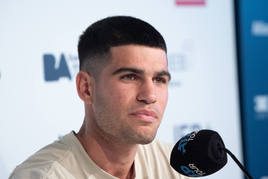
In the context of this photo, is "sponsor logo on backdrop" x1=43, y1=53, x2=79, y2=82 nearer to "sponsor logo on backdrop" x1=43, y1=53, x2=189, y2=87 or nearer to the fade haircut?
"sponsor logo on backdrop" x1=43, y1=53, x2=189, y2=87

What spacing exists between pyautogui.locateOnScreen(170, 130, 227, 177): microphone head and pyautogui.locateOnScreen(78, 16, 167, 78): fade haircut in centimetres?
37

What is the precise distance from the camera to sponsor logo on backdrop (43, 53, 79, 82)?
181 centimetres

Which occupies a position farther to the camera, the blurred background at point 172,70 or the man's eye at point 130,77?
the blurred background at point 172,70

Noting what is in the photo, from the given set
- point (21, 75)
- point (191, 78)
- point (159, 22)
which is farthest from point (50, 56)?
point (191, 78)

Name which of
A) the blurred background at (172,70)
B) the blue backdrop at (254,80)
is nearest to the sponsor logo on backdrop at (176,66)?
the blurred background at (172,70)

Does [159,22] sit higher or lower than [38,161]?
higher

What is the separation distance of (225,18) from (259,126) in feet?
2.39

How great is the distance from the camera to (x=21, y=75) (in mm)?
1733

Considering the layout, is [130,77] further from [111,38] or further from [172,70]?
[172,70]

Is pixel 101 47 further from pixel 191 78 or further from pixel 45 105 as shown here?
pixel 191 78

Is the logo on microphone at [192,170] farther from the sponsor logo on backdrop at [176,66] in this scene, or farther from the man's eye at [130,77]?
the sponsor logo on backdrop at [176,66]

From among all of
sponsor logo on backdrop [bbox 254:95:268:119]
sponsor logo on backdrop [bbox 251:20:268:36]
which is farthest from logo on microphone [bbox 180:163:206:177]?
sponsor logo on backdrop [bbox 251:20:268:36]

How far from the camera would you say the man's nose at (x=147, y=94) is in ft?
3.96

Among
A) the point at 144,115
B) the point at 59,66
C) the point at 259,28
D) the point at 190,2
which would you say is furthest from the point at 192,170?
the point at 259,28
